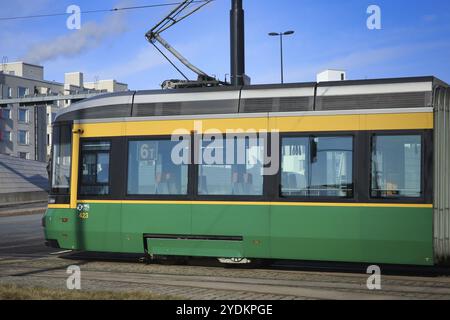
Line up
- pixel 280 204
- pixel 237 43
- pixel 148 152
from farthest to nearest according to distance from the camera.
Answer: pixel 237 43 → pixel 148 152 → pixel 280 204

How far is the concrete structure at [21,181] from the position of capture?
158 feet

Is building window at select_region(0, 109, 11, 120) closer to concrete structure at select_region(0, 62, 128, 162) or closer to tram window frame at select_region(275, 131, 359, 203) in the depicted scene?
concrete structure at select_region(0, 62, 128, 162)

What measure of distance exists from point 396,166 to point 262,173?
7.51ft

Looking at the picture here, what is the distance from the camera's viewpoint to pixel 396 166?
10.1 meters

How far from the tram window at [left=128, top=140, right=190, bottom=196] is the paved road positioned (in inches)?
166

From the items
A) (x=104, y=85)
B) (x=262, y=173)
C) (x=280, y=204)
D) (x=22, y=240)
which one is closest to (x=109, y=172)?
(x=262, y=173)

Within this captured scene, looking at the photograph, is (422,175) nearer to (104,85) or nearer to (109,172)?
Answer: (109,172)

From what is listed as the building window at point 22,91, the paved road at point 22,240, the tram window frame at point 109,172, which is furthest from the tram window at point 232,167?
the building window at point 22,91

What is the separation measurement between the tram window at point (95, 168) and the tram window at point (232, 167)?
1990 millimetres

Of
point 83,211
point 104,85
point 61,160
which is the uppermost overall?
point 104,85

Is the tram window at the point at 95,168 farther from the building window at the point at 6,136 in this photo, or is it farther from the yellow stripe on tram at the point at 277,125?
the building window at the point at 6,136

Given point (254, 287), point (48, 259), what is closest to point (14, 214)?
point (48, 259)

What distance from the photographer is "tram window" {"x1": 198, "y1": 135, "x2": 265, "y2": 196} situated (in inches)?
425
